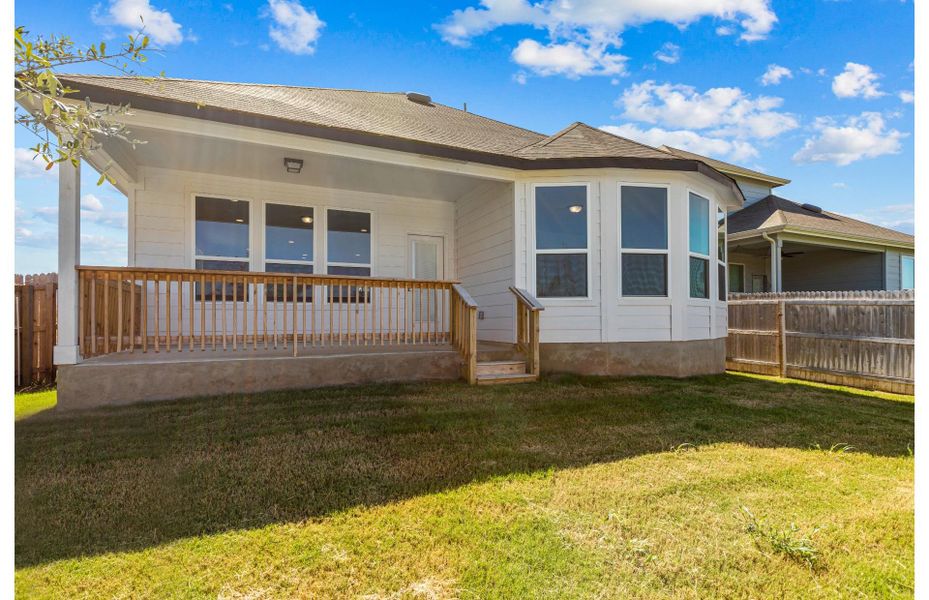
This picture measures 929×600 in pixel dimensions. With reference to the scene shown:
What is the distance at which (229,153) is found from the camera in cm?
577

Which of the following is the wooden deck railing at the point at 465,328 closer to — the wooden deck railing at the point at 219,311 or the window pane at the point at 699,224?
the wooden deck railing at the point at 219,311

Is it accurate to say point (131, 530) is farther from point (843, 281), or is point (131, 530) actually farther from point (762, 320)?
point (843, 281)

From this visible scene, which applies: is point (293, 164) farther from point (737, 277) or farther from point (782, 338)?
point (737, 277)

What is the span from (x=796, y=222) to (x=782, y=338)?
4.40 meters

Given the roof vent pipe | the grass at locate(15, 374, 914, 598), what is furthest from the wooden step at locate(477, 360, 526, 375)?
the roof vent pipe

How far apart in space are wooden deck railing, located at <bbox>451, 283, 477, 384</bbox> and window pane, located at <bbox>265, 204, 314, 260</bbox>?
2951mm

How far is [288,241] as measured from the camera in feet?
23.5

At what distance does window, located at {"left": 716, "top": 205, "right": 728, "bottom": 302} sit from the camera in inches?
296

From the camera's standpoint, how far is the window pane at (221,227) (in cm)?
665

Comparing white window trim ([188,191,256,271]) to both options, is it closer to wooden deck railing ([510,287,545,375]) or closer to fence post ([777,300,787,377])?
wooden deck railing ([510,287,545,375])

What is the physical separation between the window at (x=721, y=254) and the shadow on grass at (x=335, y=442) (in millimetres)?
2471

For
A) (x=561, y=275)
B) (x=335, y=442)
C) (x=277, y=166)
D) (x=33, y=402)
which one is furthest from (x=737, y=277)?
(x=33, y=402)

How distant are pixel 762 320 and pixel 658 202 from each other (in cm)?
394

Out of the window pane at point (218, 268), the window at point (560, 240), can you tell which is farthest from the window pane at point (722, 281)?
the window pane at point (218, 268)
